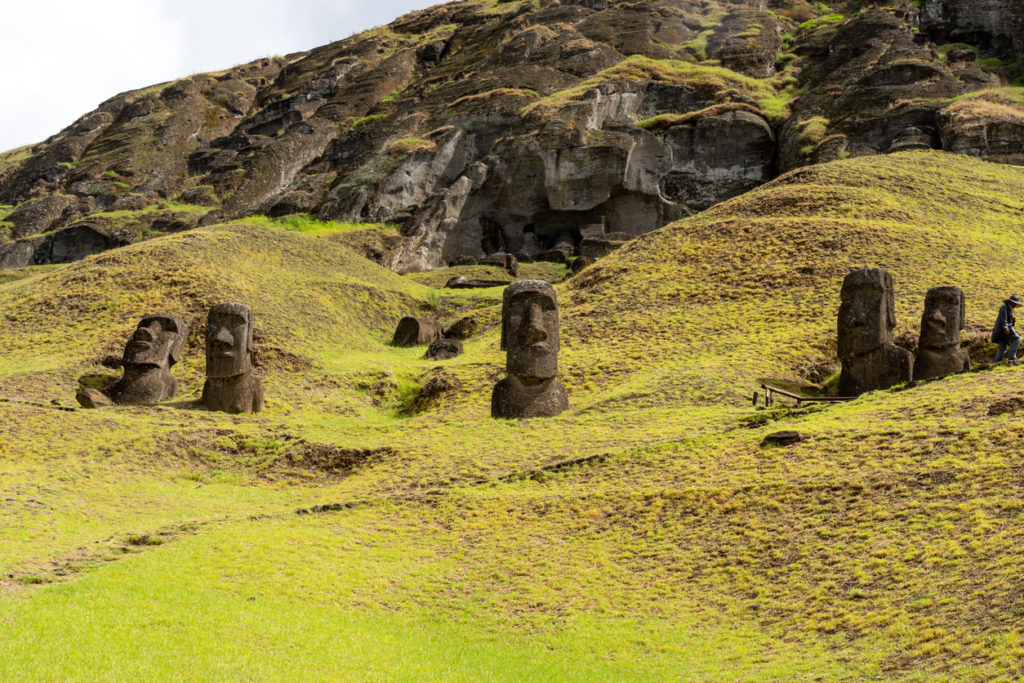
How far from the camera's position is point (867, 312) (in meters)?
21.5

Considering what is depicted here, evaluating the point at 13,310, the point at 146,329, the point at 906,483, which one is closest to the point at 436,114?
the point at 13,310

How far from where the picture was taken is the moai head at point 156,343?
83.3 feet

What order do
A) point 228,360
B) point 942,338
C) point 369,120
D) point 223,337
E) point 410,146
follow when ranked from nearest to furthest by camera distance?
point 942,338
point 223,337
point 228,360
point 410,146
point 369,120

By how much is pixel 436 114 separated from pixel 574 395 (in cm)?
4761

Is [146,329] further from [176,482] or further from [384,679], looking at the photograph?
[384,679]

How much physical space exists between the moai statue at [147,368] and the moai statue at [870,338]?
17.7 metres

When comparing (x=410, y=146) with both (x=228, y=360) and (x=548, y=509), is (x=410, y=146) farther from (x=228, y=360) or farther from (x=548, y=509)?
(x=548, y=509)

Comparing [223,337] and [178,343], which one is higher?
[223,337]

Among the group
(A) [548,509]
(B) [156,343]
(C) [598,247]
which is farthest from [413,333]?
(A) [548,509]

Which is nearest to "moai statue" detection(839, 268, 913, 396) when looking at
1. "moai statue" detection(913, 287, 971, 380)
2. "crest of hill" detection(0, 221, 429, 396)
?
"moai statue" detection(913, 287, 971, 380)

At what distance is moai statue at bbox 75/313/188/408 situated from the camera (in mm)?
25094

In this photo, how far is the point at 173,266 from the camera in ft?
→ 116

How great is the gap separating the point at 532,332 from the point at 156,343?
11.0 metres

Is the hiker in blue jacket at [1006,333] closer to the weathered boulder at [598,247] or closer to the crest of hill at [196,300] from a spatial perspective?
the crest of hill at [196,300]
